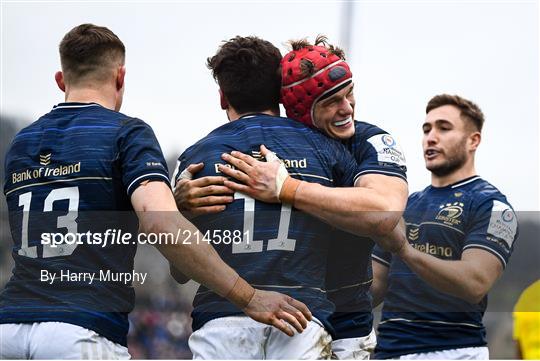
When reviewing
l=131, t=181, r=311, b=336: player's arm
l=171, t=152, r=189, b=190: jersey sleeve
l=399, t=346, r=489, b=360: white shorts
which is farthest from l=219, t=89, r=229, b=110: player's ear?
l=399, t=346, r=489, b=360: white shorts

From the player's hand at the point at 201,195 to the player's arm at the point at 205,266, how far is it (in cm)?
18

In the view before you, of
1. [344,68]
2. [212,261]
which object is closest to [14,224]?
[212,261]

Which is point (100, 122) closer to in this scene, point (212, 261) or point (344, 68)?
point (212, 261)

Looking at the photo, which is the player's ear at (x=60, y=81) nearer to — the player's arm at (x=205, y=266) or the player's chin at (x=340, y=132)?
the player's arm at (x=205, y=266)

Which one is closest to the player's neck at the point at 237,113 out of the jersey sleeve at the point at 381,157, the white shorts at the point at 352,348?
the jersey sleeve at the point at 381,157

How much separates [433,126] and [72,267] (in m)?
2.64

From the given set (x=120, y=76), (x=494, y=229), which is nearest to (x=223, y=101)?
(x=120, y=76)

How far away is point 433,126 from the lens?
5723mm

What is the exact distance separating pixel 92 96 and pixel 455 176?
2.44m

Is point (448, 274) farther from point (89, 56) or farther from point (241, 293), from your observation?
point (89, 56)

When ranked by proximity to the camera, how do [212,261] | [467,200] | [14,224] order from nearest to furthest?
[212,261] < [14,224] < [467,200]

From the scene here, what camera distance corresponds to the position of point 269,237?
398 centimetres

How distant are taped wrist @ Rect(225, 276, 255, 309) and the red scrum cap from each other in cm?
86

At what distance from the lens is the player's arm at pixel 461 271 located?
4.87m
